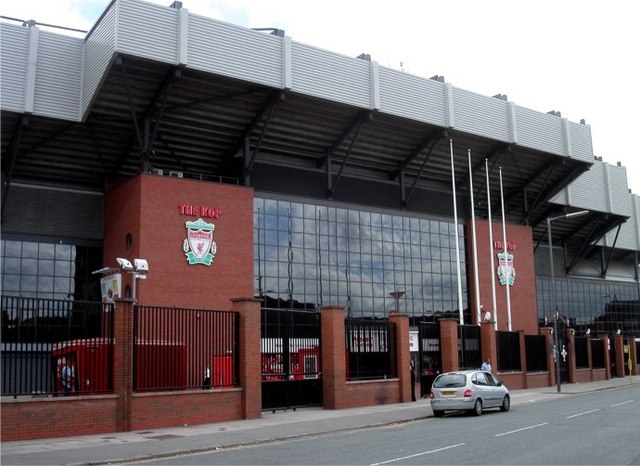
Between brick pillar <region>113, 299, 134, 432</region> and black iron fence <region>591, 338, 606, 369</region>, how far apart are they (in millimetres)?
40124

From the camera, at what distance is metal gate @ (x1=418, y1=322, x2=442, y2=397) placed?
32812 millimetres

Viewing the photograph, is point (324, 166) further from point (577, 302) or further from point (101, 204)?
point (577, 302)

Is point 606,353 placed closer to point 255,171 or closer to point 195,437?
point 255,171

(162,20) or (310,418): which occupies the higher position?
(162,20)

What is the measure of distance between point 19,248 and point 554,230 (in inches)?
1800

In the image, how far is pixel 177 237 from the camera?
119 ft

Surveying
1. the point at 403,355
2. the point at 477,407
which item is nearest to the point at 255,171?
the point at 403,355

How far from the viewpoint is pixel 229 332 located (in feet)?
76.5

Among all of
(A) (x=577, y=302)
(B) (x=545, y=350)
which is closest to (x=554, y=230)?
(A) (x=577, y=302)

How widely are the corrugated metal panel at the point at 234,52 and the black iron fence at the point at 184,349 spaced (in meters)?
15.2

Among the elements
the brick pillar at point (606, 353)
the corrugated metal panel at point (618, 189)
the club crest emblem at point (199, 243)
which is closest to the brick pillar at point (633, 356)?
the brick pillar at point (606, 353)

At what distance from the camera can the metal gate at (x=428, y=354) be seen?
32.8m

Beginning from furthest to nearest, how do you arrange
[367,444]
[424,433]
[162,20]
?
[162,20] < [424,433] < [367,444]

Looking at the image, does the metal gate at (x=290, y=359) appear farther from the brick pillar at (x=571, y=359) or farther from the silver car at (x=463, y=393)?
the brick pillar at (x=571, y=359)
